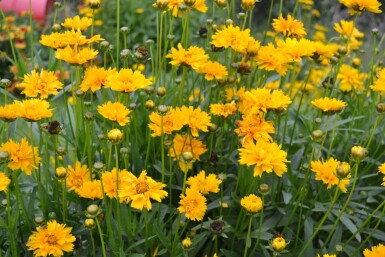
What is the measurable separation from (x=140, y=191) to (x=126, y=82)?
0.29 m

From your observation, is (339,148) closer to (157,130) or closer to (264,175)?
(264,175)

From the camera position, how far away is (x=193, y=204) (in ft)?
4.32

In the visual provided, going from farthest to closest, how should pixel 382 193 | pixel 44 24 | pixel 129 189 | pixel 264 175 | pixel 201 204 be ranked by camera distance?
pixel 44 24
pixel 382 193
pixel 264 175
pixel 201 204
pixel 129 189

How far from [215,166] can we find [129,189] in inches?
19.7

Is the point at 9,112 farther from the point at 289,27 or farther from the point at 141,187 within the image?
the point at 289,27

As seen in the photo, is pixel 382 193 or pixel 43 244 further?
pixel 382 193

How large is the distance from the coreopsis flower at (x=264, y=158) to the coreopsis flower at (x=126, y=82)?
282 millimetres

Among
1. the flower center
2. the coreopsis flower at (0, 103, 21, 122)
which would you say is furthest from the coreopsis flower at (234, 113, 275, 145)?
the coreopsis flower at (0, 103, 21, 122)

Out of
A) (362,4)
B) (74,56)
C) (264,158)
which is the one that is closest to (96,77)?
(74,56)

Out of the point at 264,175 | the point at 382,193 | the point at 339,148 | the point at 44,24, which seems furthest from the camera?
the point at 44,24

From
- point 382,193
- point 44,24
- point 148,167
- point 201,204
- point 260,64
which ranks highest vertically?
point 260,64

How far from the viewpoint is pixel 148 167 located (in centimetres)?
165

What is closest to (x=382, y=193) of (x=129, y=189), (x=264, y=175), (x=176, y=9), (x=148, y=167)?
(x=264, y=175)

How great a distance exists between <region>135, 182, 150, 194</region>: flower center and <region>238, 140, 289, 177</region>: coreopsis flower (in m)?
0.22
